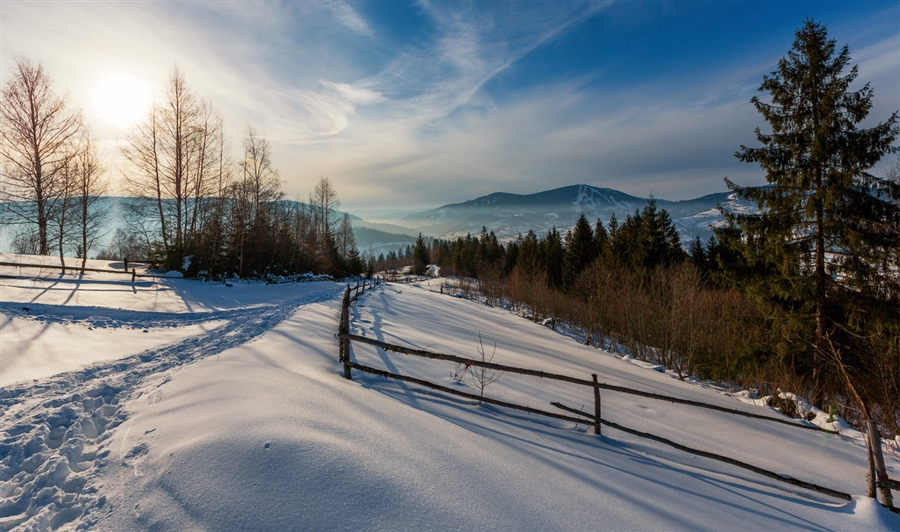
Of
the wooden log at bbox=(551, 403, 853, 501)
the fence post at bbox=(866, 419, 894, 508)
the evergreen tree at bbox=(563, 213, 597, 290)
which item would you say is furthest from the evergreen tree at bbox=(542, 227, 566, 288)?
the fence post at bbox=(866, 419, 894, 508)

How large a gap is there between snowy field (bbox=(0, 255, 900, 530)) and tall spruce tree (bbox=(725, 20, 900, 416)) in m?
5.80

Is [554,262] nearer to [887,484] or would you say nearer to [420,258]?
[420,258]

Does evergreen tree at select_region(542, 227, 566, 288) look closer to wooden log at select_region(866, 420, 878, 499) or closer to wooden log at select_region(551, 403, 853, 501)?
wooden log at select_region(551, 403, 853, 501)

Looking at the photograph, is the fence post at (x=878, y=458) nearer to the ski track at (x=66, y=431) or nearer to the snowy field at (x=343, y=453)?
the snowy field at (x=343, y=453)

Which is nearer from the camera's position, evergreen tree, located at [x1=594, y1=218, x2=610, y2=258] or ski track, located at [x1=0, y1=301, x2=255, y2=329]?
ski track, located at [x1=0, y1=301, x2=255, y2=329]

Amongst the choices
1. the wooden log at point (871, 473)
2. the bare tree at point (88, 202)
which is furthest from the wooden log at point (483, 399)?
the bare tree at point (88, 202)

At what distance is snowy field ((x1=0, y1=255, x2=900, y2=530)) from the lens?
306cm

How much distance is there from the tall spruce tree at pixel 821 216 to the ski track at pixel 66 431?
1665cm

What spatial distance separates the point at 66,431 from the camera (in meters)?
4.30

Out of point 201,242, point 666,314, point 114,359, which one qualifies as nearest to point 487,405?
point 114,359

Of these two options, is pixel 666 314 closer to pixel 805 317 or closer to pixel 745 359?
pixel 745 359

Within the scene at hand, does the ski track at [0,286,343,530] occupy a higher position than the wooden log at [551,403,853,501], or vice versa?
the ski track at [0,286,343,530]

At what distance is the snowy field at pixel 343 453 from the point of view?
306cm

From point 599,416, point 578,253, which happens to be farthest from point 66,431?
point 578,253
